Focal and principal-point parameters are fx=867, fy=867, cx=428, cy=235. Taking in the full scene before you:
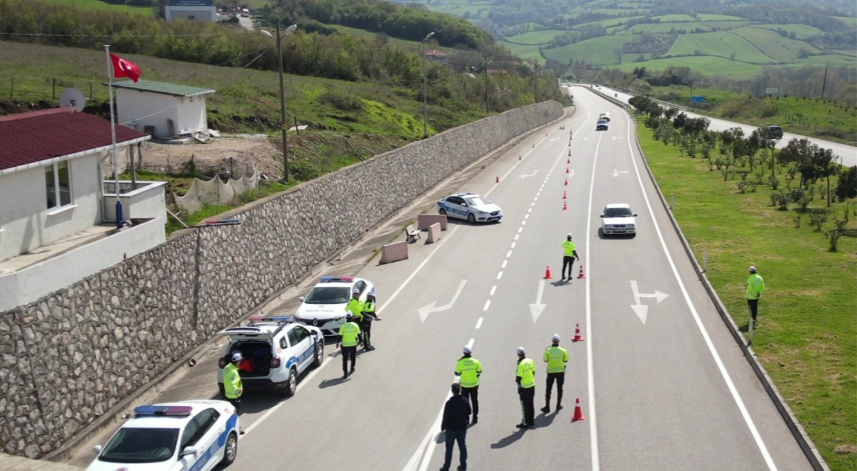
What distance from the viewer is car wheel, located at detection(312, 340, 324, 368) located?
21688 millimetres

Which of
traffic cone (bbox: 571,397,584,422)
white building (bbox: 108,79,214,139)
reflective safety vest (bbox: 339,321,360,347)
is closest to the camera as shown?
traffic cone (bbox: 571,397,584,422)

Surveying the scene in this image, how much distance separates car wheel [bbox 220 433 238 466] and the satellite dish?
57.5 ft

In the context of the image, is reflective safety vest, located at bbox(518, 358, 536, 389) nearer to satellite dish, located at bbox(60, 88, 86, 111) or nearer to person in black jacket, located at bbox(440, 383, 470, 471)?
person in black jacket, located at bbox(440, 383, 470, 471)

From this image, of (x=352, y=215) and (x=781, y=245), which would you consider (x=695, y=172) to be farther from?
(x=352, y=215)

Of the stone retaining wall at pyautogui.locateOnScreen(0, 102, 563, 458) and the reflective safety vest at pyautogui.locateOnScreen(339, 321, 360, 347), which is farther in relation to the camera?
the reflective safety vest at pyautogui.locateOnScreen(339, 321, 360, 347)

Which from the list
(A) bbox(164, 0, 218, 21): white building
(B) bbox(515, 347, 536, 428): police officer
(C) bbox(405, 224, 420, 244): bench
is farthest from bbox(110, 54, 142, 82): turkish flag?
(A) bbox(164, 0, 218, 21): white building

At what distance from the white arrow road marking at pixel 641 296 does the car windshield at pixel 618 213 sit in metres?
9.47

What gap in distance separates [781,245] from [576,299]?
12051 millimetres

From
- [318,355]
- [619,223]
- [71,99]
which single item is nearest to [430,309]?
[318,355]

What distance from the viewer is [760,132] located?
6253cm

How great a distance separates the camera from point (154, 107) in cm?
3906

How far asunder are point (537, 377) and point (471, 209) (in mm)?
22235

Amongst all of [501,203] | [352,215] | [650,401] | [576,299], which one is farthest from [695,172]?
[650,401]

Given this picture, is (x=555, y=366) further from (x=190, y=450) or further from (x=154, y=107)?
(x=154, y=107)
